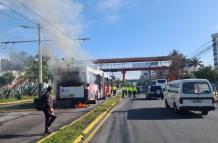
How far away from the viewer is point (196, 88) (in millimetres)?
21203

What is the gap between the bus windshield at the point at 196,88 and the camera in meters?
21.1

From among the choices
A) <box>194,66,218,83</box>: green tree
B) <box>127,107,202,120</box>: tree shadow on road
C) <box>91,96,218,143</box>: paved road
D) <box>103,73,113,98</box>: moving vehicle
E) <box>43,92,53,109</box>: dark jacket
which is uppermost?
<box>194,66,218,83</box>: green tree

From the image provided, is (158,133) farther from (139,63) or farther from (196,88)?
(139,63)

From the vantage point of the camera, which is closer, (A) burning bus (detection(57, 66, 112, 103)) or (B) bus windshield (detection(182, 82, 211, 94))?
(B) bus windshield (detection(182, 82, 211, 94))

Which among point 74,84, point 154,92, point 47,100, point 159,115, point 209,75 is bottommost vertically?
point 159,115

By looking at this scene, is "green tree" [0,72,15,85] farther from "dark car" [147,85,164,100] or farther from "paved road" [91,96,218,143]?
"paved road" [91,96,218,143]

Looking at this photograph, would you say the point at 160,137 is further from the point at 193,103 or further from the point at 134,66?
the point at 134,66

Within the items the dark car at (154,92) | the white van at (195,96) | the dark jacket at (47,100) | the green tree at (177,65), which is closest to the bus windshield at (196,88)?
the white van at (195,96)

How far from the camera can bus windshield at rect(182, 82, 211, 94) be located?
21.1 metres

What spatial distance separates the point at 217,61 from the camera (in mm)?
160875

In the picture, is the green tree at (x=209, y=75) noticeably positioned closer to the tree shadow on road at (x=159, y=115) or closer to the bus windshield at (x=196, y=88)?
the tree shadow on road at (x=159, y=115)

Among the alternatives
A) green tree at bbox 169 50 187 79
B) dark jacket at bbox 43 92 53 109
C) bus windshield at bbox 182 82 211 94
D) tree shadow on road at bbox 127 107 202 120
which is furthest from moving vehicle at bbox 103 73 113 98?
green tree at bbox 169 50 187 79

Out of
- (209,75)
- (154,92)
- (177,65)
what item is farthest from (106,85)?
(177,65)

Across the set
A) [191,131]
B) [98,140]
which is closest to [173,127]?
[191,131]
